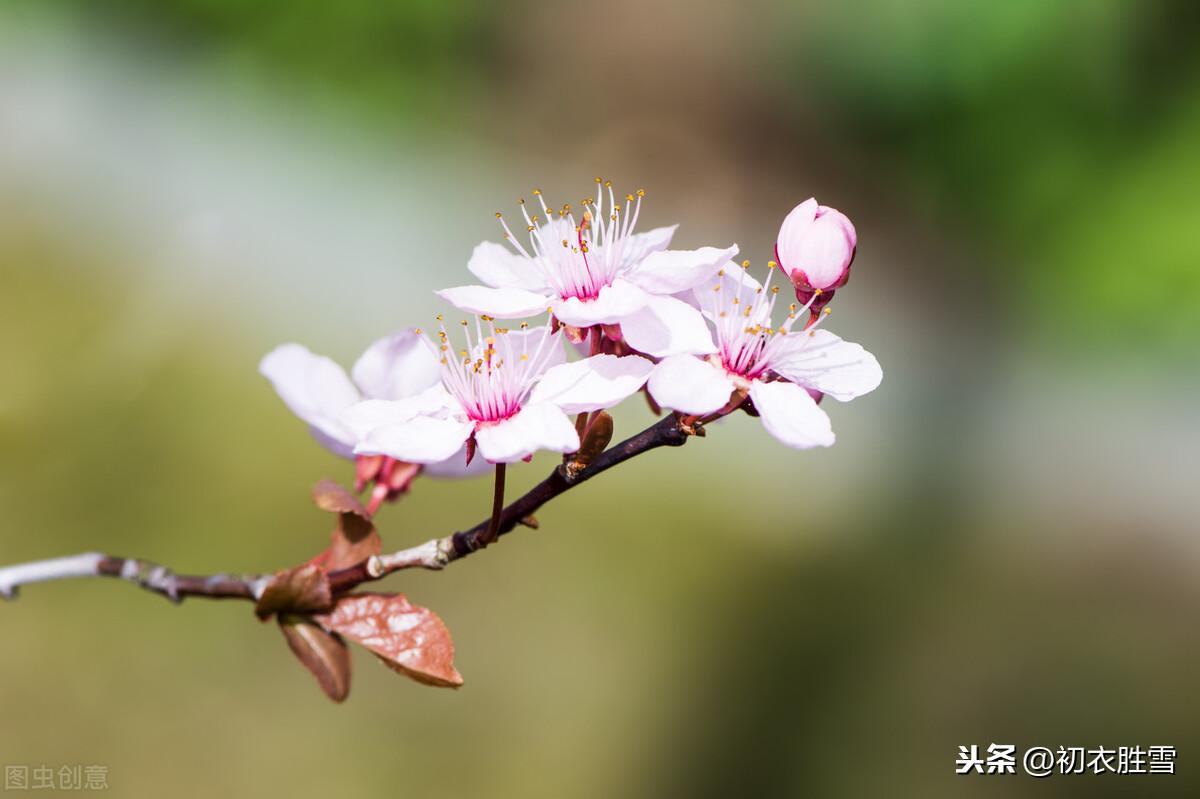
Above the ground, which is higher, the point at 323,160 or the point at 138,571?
the point at 323,160

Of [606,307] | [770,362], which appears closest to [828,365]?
[770,362]

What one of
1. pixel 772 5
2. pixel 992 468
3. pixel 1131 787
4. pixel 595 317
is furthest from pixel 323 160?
pixel 595 317

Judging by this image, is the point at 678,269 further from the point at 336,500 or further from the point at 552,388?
the point at 336,500

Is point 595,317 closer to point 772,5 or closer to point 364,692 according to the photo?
point 364,692

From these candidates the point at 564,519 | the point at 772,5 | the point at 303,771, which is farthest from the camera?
the point at 772,5

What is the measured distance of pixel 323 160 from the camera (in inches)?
116

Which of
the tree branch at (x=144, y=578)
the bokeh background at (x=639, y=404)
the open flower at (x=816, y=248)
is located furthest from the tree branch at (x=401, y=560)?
the bokeh background at (x=639, y=404)

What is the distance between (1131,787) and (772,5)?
2367mm

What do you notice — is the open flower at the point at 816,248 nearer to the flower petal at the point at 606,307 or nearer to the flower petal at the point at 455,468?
the flower petal at the point at 606,307

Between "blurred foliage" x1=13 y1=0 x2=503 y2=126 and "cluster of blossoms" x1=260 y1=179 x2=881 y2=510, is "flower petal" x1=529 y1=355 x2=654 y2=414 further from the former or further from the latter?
"blurred foliage" x1=13 y1=0 x2=503 y2=126

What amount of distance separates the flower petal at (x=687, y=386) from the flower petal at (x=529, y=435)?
51 millimetres

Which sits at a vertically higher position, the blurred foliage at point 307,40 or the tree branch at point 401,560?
the blurred foliage at point 307,40

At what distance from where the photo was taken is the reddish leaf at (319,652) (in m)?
0.71

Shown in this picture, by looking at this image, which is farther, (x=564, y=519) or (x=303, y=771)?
(x=564, y=519)
